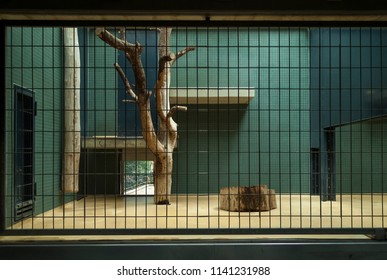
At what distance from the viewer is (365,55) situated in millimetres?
6625

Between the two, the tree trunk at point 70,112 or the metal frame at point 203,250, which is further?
the tree trunk at point 70,112

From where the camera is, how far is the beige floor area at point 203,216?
389 cm

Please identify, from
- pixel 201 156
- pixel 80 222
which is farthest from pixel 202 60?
pixel 80 222

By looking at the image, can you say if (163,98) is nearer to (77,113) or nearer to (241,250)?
(77,113)

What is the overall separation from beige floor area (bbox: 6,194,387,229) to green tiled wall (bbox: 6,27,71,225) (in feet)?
1.22

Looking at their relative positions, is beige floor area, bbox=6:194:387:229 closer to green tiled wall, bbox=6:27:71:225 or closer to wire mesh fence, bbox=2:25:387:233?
wire mesh fence, bbox=2:25:387:233

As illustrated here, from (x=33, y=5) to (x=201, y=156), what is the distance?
5.60 metres

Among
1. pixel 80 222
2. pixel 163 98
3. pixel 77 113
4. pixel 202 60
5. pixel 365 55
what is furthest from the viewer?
pixel 202 60

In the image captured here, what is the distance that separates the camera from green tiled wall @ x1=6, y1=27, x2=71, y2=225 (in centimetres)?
459

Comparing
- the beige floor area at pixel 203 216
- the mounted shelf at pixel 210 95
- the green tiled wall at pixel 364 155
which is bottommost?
the beige floor area at pixel 203 216

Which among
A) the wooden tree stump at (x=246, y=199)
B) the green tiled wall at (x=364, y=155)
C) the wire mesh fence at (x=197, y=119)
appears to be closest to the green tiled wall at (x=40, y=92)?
the wire mesh fence at (x=197, y=119)

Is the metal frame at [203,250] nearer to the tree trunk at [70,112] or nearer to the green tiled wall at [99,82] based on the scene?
the tree trunk at [70,112]

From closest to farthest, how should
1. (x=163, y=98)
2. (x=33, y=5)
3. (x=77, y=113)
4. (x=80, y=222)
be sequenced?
(x=33, y=5) → (x=80, y=222) → (x=77, y=113) → (x=163, y=98)

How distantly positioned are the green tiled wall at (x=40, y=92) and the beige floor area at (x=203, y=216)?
373mm
